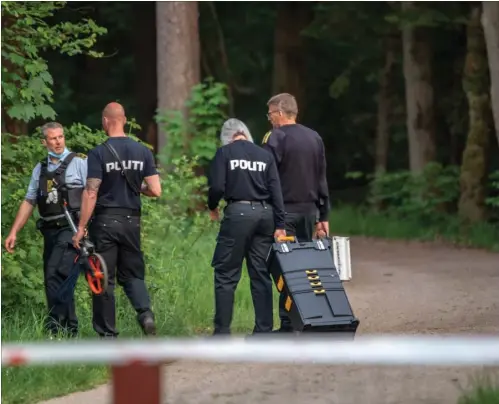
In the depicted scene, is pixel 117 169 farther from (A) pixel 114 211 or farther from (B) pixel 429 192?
(B) pixel 429 192

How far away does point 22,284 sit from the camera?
10.8 metres

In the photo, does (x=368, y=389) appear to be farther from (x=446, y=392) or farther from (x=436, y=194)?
(x=436, y=194)

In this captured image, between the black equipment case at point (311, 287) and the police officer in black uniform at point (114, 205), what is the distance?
1.00 m

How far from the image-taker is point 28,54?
1098 centimetres

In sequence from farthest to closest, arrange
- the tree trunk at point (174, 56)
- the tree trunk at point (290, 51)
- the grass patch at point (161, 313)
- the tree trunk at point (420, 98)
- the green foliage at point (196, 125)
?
1. the tree trunk at point (290, 51)
2. the tree trunk at point (420, 98)
3. the tree trunk at point (174, 56)
4. the green foliage at point (196, 125)
5. the grass patch at point (161, 313)

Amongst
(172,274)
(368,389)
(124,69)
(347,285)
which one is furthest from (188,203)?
(124,69)

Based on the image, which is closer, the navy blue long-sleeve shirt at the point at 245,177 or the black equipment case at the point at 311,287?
the black equipment case at the point at 311,287

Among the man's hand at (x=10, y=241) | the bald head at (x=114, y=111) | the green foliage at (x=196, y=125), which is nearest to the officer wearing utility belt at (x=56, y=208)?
the man's hand at (x=10, y=241)

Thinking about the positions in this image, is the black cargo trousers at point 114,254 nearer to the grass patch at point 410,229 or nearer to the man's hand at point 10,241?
the man's hand at point 10,241

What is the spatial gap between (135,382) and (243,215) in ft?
19.7

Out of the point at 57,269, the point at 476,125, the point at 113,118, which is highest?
the point at 476,125

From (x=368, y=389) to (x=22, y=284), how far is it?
3.84m

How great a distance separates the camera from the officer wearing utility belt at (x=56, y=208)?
1005cm

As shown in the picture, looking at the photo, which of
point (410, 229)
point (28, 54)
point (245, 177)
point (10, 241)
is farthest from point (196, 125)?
point (245, 177)
